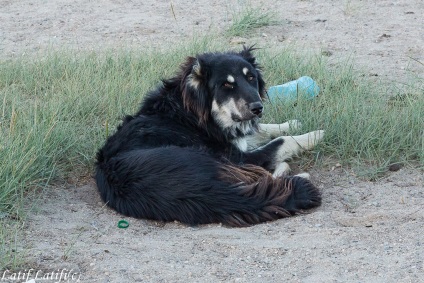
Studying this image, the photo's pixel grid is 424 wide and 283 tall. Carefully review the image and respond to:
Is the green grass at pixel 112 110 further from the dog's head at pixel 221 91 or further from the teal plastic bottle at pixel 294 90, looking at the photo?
the dog's head at pixel 221 91

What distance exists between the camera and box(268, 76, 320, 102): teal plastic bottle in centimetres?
732

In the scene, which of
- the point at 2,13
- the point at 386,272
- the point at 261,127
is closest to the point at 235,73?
the point at 261,127

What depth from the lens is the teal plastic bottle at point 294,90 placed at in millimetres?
7320

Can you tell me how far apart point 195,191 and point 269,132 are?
173 centimetres

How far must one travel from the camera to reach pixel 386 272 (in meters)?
4.36

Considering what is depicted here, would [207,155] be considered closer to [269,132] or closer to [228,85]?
[228,85]

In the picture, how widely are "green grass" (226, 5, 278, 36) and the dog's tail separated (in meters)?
→ 4.11

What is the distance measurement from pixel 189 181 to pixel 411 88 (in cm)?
296

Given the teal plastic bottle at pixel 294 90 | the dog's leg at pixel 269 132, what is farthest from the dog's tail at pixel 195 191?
the teal plastic bottle at pixel 294 90

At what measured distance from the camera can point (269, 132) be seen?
703 cm

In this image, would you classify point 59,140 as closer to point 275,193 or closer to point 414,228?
point 275,193

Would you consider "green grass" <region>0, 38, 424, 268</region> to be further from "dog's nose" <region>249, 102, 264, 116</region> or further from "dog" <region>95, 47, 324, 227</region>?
"dog's nose" <region>249, 102, 264, 116</region>

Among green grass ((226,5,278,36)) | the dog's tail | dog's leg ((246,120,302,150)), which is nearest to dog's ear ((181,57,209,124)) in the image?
the dog's tail

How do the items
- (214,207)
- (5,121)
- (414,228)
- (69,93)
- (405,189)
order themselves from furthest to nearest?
(69,93) → (5,121) → (405,189) → (214,207) → (414,228)
